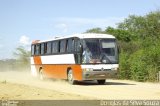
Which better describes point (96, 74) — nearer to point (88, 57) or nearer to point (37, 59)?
point (88, 57)

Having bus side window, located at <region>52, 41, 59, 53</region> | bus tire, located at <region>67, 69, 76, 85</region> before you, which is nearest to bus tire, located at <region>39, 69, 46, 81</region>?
bus side window, located at <region>52, 41, 59, 53</region>

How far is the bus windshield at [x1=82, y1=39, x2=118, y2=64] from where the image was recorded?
27.4 metres

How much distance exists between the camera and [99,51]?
27.5m

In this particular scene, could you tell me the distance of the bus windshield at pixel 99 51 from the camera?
2742 centimetres

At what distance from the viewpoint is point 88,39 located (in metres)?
27.8

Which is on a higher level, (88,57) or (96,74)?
(88,57)

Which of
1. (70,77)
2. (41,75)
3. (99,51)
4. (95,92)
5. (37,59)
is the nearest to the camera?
(95,92)

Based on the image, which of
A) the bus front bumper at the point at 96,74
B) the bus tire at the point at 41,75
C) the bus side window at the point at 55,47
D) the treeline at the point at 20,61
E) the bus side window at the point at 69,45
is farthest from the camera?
the treeline at the point at 20,61

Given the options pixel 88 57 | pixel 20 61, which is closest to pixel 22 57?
pixel 20 61

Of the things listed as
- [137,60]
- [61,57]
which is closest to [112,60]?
[61,57]

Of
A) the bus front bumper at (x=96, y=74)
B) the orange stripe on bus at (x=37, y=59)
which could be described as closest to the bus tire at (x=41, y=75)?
the orange stripe on bus at (x=37, y=59)

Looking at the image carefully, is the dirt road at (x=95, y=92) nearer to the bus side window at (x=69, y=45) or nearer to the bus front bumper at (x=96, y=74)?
the bus front bumper at (x=96, y=74)

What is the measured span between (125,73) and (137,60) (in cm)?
239

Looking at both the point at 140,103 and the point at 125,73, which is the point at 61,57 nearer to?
the point at 125,73
